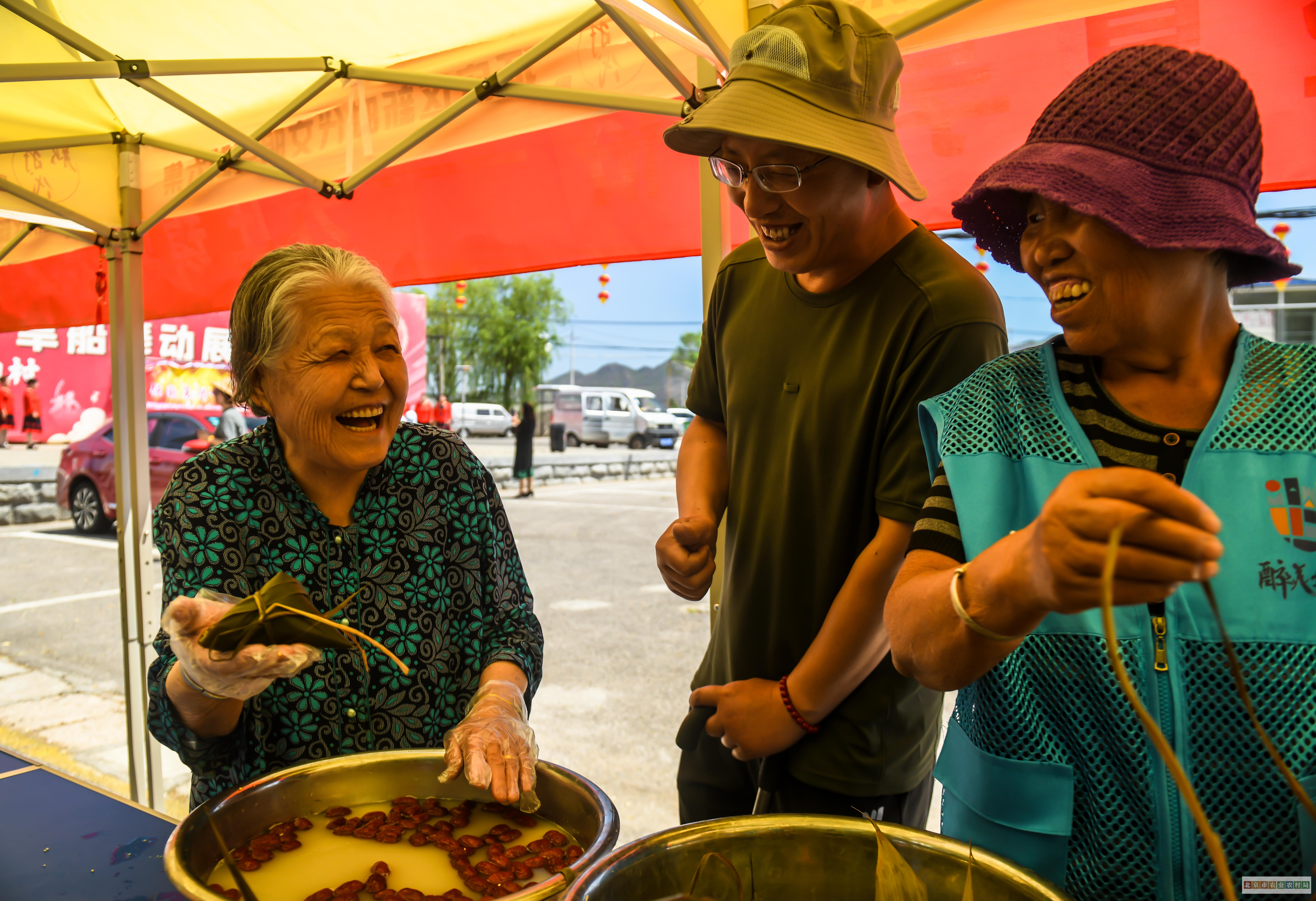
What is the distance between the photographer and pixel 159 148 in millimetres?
3162

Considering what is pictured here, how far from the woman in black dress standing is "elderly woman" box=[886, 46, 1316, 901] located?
44.9ft

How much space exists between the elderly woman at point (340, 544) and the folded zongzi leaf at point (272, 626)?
0.99 ft

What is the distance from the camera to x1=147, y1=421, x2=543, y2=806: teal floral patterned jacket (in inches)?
52.0

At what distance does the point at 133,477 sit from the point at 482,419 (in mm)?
26343

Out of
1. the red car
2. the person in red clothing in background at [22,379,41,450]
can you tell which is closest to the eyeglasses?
the red car

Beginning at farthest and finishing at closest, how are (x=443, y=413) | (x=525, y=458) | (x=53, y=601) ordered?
(x=443, y=413) → (x=525, y=458) → (x=53, y=601)

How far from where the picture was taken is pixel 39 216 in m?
3.14

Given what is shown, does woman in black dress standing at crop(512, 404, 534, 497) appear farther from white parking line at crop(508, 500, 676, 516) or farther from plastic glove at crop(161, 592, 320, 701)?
plastic glove at crop(161, 592, 320, 701)

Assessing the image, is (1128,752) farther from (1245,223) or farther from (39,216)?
(39,216)

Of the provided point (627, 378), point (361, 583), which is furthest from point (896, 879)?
point (627, 378)

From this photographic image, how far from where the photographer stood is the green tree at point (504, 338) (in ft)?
123

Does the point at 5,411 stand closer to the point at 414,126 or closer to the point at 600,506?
the point at 600,506

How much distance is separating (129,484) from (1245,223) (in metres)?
3.74

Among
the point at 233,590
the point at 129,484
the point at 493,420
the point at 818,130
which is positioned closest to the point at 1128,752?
the point at 818,130
